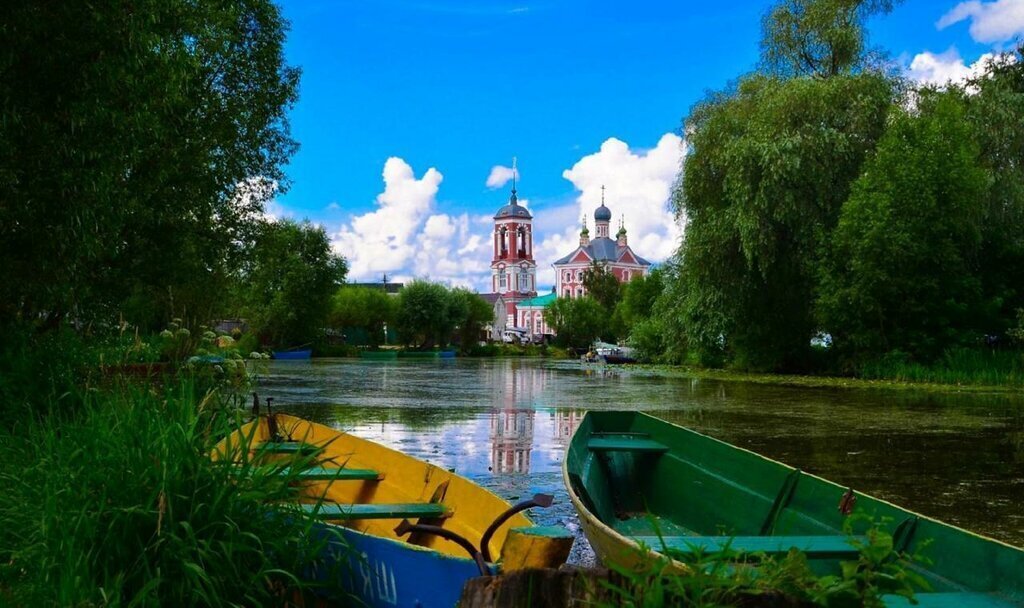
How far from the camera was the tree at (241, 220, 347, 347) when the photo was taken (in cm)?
5178

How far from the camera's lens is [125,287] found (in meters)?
12.1

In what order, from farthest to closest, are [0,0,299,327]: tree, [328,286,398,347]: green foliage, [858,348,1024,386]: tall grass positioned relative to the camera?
1. [328,286,398,347]: green foliage
2. [858,348,1024,386]: tall grass
3. [0,0,299,327]: tree

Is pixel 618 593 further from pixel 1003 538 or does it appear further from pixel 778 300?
pixel 778 300

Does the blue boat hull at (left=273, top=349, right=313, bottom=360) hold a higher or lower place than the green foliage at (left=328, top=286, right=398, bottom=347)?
lower

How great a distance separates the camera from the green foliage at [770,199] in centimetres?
2289

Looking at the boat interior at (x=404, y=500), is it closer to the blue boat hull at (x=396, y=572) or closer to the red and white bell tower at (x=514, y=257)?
the blue boat hull at (x=396, y=572)

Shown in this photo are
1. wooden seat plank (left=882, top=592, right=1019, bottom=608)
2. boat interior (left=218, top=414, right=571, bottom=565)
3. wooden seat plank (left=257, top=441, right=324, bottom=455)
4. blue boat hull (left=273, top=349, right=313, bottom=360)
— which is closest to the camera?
wooden seat plank (left=882, top=592, right=1019, bottom=608)

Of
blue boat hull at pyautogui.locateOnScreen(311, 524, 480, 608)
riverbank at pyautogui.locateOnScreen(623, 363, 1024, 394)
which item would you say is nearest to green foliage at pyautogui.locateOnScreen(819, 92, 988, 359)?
riverbank at pyautogui.locateOnScreen(623, 363, 1024, 394)

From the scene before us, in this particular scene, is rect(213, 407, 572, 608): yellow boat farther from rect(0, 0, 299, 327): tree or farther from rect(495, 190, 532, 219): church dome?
rect(495, 190, 532, 219): church dome

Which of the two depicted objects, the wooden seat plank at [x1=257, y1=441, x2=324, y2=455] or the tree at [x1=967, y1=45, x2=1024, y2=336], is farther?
the tree at [x1=967, y1=45, x2=1024, y2=336]

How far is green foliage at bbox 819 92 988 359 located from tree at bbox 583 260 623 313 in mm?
58382

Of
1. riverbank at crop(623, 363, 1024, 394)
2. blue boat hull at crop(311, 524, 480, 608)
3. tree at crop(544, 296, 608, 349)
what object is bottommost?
riverbank at crop(623, 363, 1024, 394)

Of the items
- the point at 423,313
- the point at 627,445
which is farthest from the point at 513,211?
the point at 627,445

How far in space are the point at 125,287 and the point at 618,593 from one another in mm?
11377
